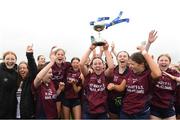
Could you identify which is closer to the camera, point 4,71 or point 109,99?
point 4,71

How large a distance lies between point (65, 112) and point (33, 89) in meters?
1.43

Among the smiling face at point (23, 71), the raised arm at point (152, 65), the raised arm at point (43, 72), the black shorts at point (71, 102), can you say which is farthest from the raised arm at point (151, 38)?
the smiling face at point (23, 71)

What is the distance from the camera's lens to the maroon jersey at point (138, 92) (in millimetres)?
6734

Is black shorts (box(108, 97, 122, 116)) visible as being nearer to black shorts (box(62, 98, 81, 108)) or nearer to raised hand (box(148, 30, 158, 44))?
black shorts (box(62, 98, 81, 108))

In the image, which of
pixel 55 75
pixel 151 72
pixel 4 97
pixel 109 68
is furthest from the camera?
pixel 55 75

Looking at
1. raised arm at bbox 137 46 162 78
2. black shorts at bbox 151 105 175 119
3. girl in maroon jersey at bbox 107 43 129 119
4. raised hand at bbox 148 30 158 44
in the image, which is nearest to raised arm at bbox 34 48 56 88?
girl in maroon jersey at bbox 107 43 129 119

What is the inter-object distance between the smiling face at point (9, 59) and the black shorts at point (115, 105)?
7.22 feet

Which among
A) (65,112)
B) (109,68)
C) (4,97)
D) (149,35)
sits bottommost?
(65,112)

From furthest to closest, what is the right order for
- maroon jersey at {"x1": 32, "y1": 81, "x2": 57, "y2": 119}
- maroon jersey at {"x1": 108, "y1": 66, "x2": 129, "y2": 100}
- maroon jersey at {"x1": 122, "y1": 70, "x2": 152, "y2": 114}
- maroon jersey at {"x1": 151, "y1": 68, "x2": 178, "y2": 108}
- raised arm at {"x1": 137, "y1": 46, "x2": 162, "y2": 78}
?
maroon jersey at {"x1": 108, "y1": 66, "x2": 129, "y2": 100}
maroon jersey at {"x1": 32, "y1": 81, "x2": 57, "y2": 119}
maroon jersey at {"x1": 151, "y1": 68, "x2": 178, "y2": 108}
maroon jersey at {"x1": 122, "y1": 70, "x2": 152, "y2": 114}
raised arm at {"x1": 137, "y1": 46, "x2": 162, "y2": 78}

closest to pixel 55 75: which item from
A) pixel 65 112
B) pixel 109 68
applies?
pixel 65 112

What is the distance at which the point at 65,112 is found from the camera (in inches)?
330

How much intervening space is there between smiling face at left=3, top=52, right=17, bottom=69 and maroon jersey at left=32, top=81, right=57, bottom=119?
2.11 feet

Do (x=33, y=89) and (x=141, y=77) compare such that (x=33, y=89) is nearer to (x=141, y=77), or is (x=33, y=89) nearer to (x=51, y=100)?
(x=51, y=100)

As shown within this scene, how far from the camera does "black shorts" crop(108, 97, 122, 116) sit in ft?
24.7
